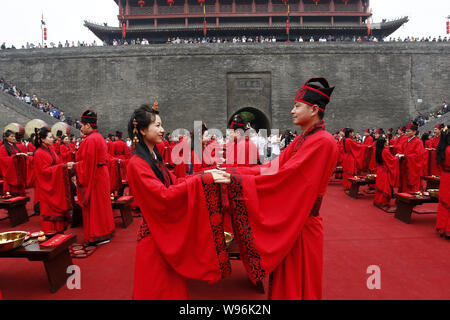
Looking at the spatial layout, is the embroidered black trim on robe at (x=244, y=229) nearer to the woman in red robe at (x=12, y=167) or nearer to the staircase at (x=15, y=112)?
the woman in red robe at (x=12, y=167)

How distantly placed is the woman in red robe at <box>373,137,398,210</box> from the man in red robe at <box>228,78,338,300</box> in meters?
5.04

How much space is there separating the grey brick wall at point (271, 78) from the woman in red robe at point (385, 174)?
49.2ft

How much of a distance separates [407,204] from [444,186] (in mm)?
848

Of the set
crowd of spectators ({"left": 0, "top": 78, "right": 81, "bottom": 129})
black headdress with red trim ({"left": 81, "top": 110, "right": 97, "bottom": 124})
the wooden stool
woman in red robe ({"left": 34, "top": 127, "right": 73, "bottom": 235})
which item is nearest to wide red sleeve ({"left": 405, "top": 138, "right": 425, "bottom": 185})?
the wooden stool

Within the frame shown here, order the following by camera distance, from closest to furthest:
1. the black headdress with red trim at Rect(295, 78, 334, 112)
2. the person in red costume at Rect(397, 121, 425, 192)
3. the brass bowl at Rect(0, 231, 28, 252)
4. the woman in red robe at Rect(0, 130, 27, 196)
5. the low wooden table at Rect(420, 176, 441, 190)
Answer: the black headdress with red trim at Rect(295, 78, 334, 112) → the brass bowl at Rect(0, 231, 28, 252) → the person in red costume at Rect(397, 121, 425, 192) → the low wooden table at Rect(420, 176, 441, 190) → the woman in red robe at Rect(0, 130, 27, 196)

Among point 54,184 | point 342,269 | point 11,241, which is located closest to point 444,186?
point 342,269

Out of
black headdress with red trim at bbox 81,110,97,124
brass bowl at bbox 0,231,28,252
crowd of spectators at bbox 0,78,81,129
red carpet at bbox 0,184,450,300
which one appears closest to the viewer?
brass bowl at bbox 0,231,28,252

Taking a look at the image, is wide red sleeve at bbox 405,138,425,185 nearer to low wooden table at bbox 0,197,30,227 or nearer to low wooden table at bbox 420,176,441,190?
low wooden table at bbox 420,176,441,190

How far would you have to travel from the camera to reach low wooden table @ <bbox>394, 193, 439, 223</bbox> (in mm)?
5027

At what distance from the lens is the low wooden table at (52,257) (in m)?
2.93

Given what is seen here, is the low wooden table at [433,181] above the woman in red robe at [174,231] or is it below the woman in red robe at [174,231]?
below

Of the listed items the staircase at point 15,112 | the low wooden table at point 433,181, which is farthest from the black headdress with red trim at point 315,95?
the staircase at point 15,112

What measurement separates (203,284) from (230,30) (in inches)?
1051

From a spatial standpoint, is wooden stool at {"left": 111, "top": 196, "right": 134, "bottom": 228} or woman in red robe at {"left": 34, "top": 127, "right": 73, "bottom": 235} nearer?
woman in red robe at {"left": 34, "top": 127, "right": 73, "bottom": 235}
